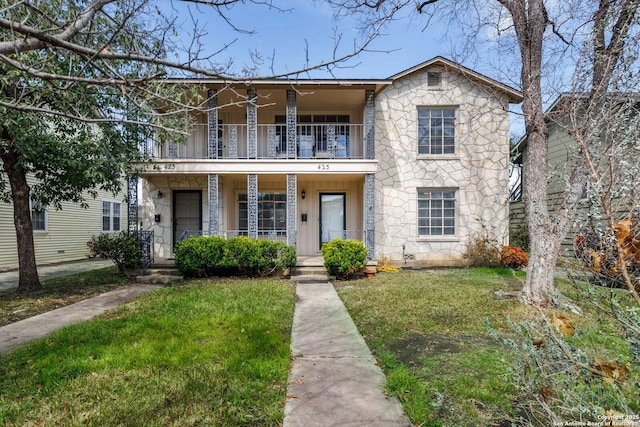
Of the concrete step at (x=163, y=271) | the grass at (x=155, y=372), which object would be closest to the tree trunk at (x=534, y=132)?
the grass at (x=155, y=372)

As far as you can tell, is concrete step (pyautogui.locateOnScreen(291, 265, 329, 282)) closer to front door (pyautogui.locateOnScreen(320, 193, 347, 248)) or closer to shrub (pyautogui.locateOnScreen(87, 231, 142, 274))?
front door (pyautogui.locateOnScreen(320, 193, 347, 248))

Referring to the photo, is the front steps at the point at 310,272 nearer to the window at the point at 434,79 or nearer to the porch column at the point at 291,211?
the porch column at the point at 291,211

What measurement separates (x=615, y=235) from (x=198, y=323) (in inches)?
195

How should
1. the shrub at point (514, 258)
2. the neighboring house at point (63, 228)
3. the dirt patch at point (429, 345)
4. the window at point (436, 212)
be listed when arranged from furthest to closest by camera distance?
the neighboring house at point (63, 228) → the window at point (436, 212) → the shrub at point (514, 258) → the dirt patch at point (429, 345)

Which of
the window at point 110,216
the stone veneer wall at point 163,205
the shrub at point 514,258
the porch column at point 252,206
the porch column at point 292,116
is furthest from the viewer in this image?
the window at point 110,216

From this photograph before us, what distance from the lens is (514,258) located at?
10.7 m

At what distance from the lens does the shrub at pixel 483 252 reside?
11.2 metres

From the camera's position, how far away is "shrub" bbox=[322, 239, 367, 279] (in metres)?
9.14

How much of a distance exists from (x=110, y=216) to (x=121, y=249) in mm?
10090

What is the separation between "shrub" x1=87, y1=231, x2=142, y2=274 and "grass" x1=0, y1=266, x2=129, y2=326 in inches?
20.0

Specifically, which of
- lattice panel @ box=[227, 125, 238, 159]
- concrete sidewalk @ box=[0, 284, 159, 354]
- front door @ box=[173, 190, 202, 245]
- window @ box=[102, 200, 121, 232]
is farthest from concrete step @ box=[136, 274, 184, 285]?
window @ box=[102, 200, 121, 232]

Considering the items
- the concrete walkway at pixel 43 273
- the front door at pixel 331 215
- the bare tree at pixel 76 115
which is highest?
the bare tree at pixel 76 115

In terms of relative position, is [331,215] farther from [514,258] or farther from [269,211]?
[514,258]

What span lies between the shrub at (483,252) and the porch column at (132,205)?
10.8m
